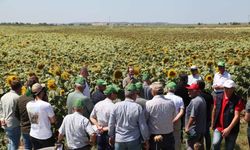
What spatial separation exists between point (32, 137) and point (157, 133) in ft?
7.67

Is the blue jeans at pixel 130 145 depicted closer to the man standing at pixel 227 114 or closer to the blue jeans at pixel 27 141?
the man standing at pixel 227 114

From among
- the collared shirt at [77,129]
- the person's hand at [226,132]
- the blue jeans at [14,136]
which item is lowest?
the blue jeans at [14,136]

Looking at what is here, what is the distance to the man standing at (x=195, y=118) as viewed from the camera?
8.32 m

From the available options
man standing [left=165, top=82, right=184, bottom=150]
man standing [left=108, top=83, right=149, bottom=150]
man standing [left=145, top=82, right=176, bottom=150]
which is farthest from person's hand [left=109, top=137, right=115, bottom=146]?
man standing [left=165, top=82, right=184, bottom=150]

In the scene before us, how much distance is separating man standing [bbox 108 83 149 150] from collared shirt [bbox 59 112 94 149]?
55cm

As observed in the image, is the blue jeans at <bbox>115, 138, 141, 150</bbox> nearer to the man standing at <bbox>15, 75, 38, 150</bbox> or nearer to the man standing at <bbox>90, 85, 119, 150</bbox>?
the man standing at <bbox>90, 85, 119, 150</bbox>

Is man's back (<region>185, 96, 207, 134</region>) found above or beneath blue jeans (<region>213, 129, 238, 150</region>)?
above

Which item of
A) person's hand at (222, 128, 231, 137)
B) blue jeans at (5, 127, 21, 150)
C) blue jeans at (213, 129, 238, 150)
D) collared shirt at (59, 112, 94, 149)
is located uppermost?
collared shirt at (59, 112, 94, 149)

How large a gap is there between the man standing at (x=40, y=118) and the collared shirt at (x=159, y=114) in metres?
1.79

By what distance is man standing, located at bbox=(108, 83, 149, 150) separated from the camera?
7543mm

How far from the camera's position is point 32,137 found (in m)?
8.22

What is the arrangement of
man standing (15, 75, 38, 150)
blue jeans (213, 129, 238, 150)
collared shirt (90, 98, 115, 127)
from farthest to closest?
man standing (15, 75, 38, 150), blue jeans (213, 129, 238, 150), collared shirt (90, 98, 115, 127)

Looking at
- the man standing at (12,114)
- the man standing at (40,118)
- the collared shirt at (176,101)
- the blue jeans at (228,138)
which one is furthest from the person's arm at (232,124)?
the man standing at (12,114)

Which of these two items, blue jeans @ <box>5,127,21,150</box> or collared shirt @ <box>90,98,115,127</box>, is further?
blue jeans @ <box>5,127,21,150</box>
